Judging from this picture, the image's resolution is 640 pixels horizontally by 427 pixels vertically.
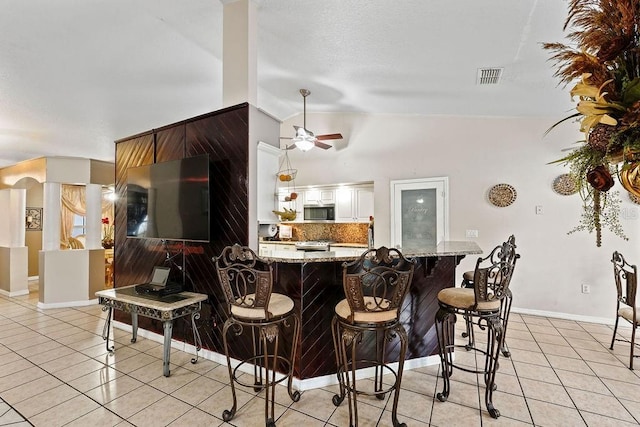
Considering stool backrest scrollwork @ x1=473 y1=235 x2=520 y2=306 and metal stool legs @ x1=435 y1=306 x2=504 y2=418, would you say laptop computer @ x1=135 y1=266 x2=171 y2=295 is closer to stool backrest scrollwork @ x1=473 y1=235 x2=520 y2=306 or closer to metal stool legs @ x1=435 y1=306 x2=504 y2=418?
metal stool legs @ x1=435 y1=306 x2=504 y2=418

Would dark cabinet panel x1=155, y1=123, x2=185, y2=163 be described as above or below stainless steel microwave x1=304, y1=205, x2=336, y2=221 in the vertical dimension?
above

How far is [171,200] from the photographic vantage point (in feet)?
10.1

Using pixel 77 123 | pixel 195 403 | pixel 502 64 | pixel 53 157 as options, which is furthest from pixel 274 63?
pixel 53 157

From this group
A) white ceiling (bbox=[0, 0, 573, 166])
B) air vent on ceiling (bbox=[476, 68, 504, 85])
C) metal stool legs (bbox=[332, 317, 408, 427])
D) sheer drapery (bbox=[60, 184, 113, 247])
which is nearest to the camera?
metal stool legs (bbox=[332, 317, 408, 427])

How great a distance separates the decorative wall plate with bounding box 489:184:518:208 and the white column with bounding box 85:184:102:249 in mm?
6656


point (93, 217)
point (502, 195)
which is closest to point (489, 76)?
point (502, 195)

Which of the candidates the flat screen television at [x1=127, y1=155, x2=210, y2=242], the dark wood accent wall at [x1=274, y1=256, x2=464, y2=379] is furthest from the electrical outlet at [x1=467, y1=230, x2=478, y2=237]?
the flat screen television at [x1=127, y1=155, x2=210, y2=242]

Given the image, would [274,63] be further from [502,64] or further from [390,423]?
[390,423]

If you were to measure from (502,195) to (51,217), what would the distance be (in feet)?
24.2

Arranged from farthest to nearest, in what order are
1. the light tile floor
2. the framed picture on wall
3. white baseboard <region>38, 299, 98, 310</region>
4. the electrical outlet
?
the framed picture on wall
white baseboard <region>38, 299, 98, 310</region>
the electrical outlet
the light tile floor

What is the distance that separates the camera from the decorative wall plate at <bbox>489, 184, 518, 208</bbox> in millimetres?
4562

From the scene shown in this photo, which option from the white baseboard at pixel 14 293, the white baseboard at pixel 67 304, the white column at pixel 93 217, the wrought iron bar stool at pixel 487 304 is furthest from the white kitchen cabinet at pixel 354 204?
the white baseboard at pixel 14 293

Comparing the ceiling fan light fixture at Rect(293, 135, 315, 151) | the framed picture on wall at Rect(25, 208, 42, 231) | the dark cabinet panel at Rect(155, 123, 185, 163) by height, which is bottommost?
the framed picture on wall at Rect(25, 208, 42, 231)

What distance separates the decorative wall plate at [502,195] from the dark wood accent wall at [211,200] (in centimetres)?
384
